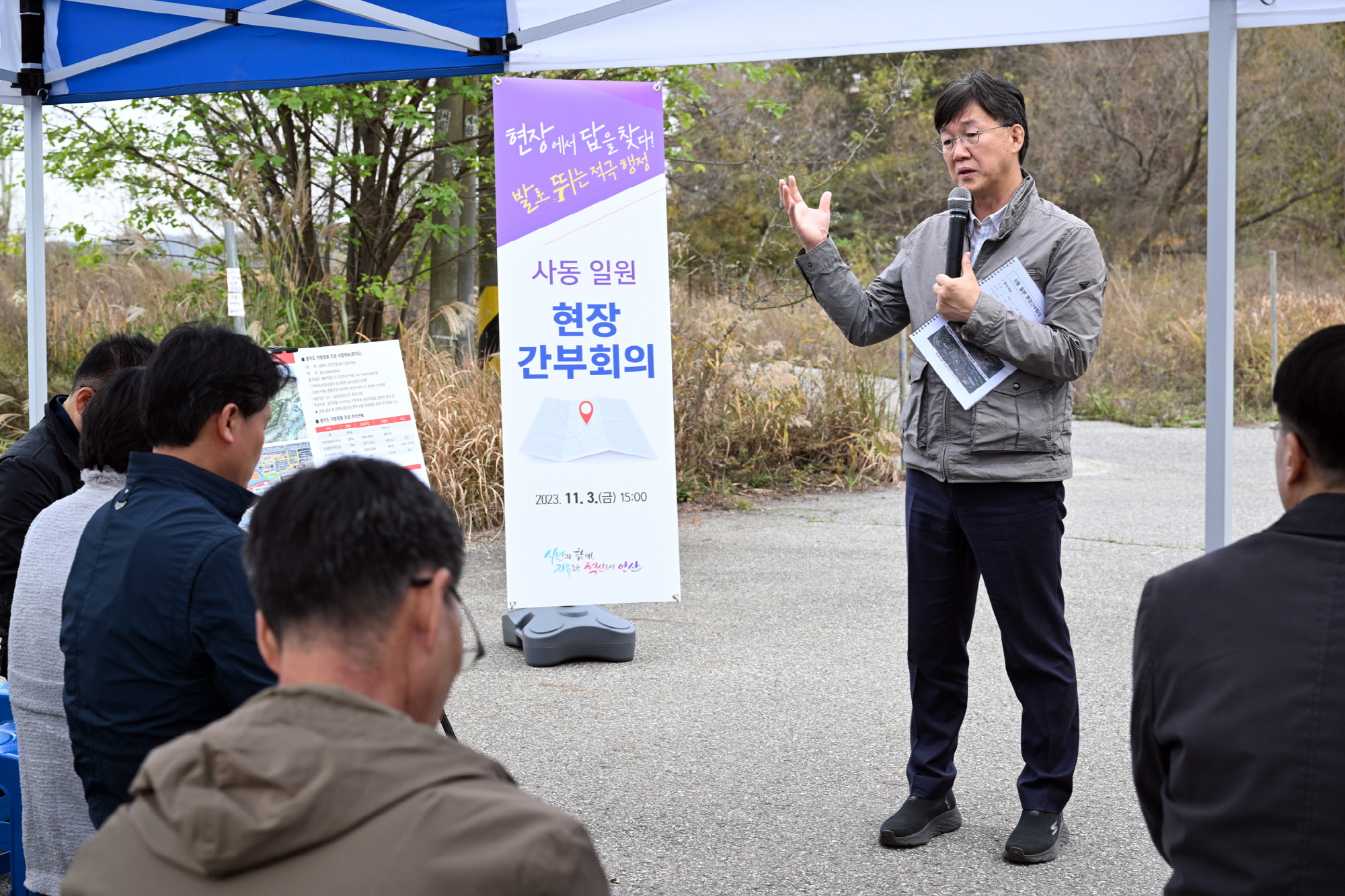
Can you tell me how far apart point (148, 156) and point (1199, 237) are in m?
20.1

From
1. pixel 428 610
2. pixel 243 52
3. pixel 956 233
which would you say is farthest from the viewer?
pixel 243 52

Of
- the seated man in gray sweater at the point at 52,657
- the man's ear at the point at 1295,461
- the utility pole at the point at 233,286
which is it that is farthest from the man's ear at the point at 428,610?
the utility pole at the point at 233,286

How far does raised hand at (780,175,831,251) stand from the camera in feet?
11.0

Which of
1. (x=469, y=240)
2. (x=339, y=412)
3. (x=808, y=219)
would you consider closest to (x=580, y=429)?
(x=339, y=412)


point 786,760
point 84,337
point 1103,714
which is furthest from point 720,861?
point 84,337

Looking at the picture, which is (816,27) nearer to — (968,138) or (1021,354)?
(968,138)

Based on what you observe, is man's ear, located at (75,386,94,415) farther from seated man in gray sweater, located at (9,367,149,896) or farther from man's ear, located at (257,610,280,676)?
man's ear, located at (257,610,280,676)

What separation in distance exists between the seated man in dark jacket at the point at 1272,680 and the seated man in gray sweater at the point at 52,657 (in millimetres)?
1846

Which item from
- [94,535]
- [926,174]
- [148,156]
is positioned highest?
[926,174]

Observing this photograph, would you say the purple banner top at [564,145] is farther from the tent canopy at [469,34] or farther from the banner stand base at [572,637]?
the banner stand base at [572,637]

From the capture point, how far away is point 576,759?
412cm

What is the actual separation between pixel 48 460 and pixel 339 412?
825 millimetres

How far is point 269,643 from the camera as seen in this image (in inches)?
50.6

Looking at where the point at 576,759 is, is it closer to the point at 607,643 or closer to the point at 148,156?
the point at 607,643
